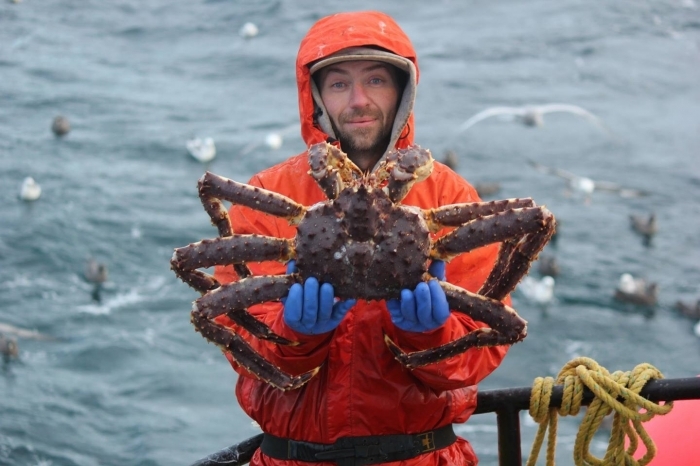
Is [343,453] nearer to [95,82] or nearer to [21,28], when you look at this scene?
[95,82]

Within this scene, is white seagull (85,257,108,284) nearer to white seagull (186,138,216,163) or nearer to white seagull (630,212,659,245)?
white seagull (186,138,216,163)

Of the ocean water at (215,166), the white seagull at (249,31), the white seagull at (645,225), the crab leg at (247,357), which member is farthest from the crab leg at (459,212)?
the white seagull at (249,31)

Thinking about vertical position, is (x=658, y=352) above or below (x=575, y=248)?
below

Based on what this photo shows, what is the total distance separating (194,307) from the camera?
2.98 m

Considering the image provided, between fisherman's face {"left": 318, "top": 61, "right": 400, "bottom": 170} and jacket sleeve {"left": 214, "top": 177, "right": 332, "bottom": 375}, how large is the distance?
1.28ft

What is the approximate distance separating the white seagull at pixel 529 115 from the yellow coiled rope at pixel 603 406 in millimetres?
14503

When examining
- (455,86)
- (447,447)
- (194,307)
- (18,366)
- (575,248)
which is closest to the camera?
(194,307)

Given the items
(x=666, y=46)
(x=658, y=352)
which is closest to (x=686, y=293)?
(x=658, y=352)

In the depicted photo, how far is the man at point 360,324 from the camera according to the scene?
9.51 feet

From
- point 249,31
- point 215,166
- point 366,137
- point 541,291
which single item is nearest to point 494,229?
point 366,137

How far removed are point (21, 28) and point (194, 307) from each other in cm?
2009

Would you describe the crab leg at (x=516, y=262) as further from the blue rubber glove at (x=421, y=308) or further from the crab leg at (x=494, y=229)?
the blue rubber glove at (x=421, y=308)

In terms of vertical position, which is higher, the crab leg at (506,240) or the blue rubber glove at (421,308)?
the crab leg at (506,240)

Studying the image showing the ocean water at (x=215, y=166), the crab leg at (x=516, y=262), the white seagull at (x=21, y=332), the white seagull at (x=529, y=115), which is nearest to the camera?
the crab leg at (x=516, y=262)
